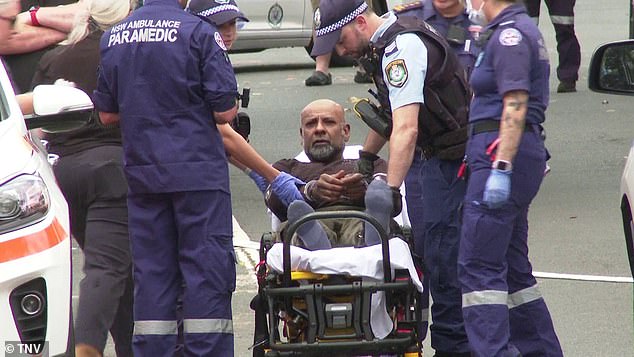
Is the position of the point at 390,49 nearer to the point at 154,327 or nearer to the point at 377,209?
the point at 377,209

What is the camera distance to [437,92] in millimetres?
6520

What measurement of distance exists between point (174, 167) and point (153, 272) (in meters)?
0.47

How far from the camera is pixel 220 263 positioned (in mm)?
5961

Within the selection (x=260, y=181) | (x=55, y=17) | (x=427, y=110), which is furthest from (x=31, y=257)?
(x=55, y=17)

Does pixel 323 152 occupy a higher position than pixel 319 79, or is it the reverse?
pixel 323 152

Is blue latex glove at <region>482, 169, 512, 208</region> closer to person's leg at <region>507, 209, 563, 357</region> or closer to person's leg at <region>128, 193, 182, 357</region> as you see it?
person's leg at <region>507, 209, 563, 357</region>

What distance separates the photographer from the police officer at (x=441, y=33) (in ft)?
22.9

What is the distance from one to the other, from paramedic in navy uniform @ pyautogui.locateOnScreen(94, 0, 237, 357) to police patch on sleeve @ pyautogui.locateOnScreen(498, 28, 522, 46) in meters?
1.14

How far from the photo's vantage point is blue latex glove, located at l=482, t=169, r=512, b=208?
576cm

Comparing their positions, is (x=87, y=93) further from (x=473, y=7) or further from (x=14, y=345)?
(x=473, y=7)

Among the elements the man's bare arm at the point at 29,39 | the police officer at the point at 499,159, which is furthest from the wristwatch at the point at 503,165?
the man's bare arm at the point at 29,39

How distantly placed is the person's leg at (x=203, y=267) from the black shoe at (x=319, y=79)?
31.8ft

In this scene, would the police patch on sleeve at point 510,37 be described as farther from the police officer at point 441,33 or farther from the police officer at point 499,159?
the police officer at point 441,33

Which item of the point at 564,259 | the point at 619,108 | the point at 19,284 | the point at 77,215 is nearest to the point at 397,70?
the point at 77,215
